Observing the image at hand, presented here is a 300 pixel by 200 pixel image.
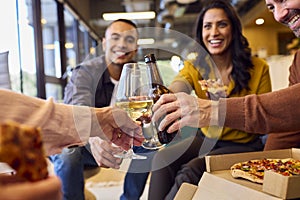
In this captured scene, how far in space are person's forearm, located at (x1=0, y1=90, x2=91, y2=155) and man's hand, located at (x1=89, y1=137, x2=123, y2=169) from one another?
146mm

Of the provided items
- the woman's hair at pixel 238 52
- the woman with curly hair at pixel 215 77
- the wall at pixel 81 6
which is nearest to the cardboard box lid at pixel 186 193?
the woman with curly hair at pixel 215 77

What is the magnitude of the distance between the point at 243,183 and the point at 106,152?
46 cm

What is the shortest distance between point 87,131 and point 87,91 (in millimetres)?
865

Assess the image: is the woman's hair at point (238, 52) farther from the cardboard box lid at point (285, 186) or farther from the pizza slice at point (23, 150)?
the pizza slice at point (23, 150)

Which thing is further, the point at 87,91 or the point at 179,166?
the point at 87,91

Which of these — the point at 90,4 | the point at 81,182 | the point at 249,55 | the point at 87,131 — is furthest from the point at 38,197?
the point at 90,4

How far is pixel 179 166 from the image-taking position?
160 cm

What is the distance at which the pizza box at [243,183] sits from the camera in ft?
2.28

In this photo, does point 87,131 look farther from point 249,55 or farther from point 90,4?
point 90,4

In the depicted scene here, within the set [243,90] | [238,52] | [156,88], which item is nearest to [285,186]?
[156,88]

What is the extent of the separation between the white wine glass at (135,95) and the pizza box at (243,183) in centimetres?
21

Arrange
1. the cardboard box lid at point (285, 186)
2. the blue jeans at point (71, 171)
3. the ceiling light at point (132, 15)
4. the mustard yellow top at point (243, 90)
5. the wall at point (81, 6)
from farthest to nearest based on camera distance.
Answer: the ceiling light at point (132, 15)
the wall at point (81, 6)
the blue jeans at point (71, 171)
the mustard yellow top at point (243, 90)
the cardboard box lid at point (285, 186)

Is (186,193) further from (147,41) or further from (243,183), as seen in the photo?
(147,41)

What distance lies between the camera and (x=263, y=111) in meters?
1.01
